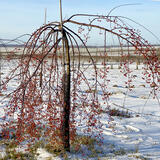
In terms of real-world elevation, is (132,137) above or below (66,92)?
below

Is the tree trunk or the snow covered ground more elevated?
the tree trunk

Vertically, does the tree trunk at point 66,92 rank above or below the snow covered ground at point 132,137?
above

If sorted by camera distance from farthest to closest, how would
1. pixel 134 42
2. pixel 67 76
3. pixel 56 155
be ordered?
pixel 56 155 < pixel 67 76 < pixel 134 42

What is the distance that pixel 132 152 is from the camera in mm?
3699

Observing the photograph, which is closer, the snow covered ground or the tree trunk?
the tree trunk

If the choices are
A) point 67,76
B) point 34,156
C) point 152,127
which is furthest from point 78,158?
point 152,127

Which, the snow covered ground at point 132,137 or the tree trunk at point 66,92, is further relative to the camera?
the snow covered ground at point 132,137

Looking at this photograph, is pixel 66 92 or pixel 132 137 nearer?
pixel 66 92

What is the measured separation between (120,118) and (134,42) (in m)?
3.32

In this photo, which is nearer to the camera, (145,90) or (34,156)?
Answer: (34,156)

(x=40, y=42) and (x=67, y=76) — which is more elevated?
(x=40, y=42)

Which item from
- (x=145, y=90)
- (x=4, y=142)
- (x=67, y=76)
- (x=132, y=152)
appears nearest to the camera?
(x=67, y=76)

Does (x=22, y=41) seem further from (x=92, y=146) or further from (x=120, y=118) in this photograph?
(x=120, y=118)

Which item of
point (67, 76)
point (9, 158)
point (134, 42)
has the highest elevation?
point (134, 42)
